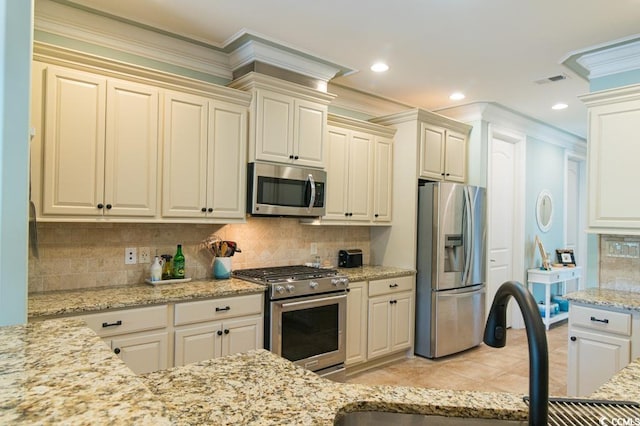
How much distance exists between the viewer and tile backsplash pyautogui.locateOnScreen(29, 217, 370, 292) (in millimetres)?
2705

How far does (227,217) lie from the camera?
318 cm

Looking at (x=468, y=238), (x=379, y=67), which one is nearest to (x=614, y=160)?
(x=468, y=238)

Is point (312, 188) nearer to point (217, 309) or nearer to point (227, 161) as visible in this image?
point (227, 161)

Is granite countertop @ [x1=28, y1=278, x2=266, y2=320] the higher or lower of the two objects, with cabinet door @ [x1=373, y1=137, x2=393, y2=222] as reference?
lower

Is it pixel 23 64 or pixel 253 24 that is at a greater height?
pixel 253 24

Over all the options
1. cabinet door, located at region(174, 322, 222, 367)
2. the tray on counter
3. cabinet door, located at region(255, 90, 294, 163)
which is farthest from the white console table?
the tray on counter

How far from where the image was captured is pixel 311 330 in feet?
10.9

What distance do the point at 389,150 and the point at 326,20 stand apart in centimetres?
184

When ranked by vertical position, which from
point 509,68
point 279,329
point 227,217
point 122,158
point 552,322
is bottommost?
point 552,322

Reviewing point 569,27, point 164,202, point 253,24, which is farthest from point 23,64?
point 569,27

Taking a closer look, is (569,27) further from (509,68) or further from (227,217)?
(227,217)

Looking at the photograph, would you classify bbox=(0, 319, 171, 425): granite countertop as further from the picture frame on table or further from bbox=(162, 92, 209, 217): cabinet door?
the picture frame on table

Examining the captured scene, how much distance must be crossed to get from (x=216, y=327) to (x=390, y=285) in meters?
1.82

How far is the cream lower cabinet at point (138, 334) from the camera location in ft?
7.89
